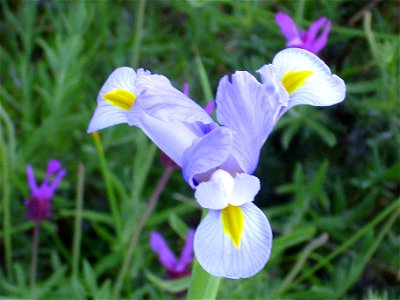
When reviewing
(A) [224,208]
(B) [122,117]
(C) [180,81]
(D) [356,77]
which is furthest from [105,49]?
(A) [224,208]

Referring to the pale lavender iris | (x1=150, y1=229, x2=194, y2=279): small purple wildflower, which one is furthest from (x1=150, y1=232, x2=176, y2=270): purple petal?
the pale lavender iris

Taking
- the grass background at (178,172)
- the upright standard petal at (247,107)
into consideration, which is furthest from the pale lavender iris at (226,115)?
the grass background at (178,172)

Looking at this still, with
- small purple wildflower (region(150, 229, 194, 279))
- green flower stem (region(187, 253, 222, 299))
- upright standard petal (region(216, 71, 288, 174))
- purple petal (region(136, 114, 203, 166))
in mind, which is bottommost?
small purple wildflower (region(150, 229, 194, 279))

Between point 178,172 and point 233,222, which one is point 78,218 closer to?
point 178,172

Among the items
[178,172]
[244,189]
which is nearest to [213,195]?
[244,189]

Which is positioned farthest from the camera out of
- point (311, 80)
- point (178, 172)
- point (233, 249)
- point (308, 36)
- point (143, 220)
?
point (178, 172)

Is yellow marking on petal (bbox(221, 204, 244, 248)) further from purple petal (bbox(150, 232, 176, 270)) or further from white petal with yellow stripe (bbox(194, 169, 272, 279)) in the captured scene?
purple petal (bbox(150, 232, 176, 270))

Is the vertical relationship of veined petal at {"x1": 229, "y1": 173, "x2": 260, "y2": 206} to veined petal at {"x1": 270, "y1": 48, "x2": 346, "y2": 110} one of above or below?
below
